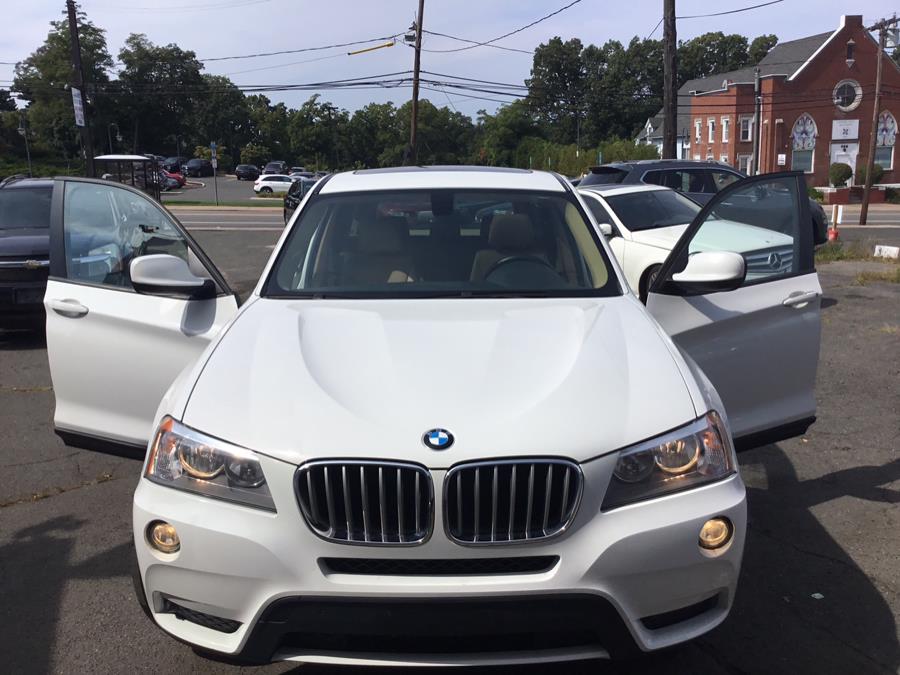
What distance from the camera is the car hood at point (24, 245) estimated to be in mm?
8742

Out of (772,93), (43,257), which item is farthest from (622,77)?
(43,257)

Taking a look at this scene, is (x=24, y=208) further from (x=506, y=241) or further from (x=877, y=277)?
(x=877, y=277)

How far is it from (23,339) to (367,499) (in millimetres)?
8305

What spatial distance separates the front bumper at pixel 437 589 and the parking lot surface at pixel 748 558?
362mm

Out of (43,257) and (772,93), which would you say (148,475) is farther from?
(772,93)

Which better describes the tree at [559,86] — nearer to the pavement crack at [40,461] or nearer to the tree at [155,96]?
the tree at [155,96]

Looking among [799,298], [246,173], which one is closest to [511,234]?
[799,298]

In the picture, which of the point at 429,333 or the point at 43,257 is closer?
the point at 429,333

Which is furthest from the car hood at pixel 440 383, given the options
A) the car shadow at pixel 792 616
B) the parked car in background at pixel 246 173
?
the parked car in background at pixel 246 173

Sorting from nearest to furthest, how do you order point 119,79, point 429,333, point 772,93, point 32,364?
point 429,333 < point 32,364 < point 772,93 < point 119,79

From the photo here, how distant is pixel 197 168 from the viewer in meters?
77.4

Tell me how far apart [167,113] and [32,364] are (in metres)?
96.9

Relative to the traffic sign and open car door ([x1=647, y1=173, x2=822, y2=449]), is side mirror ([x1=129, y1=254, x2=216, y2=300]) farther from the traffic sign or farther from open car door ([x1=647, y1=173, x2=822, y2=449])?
the traffic sign

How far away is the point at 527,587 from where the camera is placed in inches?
96.2
